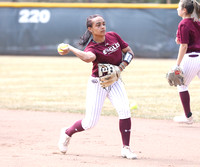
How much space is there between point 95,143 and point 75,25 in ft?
45.1

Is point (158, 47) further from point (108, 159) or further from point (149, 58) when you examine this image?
point (108, 159)

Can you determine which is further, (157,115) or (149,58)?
(149,58)

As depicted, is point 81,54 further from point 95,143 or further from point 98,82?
point 95,143

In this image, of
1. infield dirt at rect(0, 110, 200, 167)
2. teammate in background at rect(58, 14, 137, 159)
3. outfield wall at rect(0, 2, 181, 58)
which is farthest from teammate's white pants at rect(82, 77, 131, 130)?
outfield wall at rect(0, 2, 181, 58)

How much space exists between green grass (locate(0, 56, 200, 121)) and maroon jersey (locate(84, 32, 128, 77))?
324 cm

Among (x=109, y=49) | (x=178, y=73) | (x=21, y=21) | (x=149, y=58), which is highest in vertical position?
(x=109, y=49)

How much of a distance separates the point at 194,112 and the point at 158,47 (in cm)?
1056

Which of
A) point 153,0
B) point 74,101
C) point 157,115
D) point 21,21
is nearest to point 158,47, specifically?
point 153,0

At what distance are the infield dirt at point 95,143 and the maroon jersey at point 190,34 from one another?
1.27 metres

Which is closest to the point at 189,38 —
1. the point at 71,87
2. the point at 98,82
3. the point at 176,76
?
the point at 176,76

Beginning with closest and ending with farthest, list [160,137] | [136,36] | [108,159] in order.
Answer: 1. [108,159]
2. [160,137]
3. [136,36]

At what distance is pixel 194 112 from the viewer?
865cm

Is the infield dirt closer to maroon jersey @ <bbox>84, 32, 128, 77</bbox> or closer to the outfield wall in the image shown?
maroon jersey @ <bbox>84, 32, 128, 77</bbox>

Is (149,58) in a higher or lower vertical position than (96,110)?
lower
